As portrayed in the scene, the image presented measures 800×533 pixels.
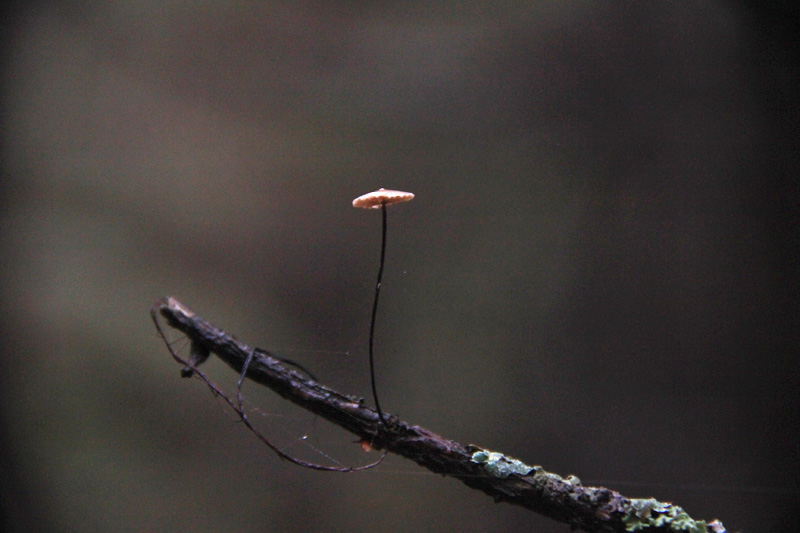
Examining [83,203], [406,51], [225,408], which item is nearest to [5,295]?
[83,203]

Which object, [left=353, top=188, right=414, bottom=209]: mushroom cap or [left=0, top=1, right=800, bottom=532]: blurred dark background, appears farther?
[left=0, top=1, right=800, bottom=532]: blurred dark background

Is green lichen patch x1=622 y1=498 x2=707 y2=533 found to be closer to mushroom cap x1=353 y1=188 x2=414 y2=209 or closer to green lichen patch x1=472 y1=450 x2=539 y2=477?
green lichen patch x1=472 y1=450 x2=539 y2=477

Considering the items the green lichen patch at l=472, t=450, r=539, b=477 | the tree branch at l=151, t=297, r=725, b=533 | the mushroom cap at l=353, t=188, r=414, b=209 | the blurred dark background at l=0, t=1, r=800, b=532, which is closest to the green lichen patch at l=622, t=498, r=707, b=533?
the tree branch at l=151, t=297, r=725, b=533

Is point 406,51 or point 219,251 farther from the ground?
point 406,51

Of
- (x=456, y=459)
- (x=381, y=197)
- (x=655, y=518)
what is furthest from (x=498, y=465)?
(x=381, y=197)

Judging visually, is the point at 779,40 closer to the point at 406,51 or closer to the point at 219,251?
the point at 406,51

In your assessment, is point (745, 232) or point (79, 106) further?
point (79, 106)

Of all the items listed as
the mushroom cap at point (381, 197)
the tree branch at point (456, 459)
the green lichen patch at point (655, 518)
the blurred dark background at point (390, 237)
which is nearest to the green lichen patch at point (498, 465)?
the tree branch at point (456, 459)

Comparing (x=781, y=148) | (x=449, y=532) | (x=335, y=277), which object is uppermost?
(x=781, y=148)
